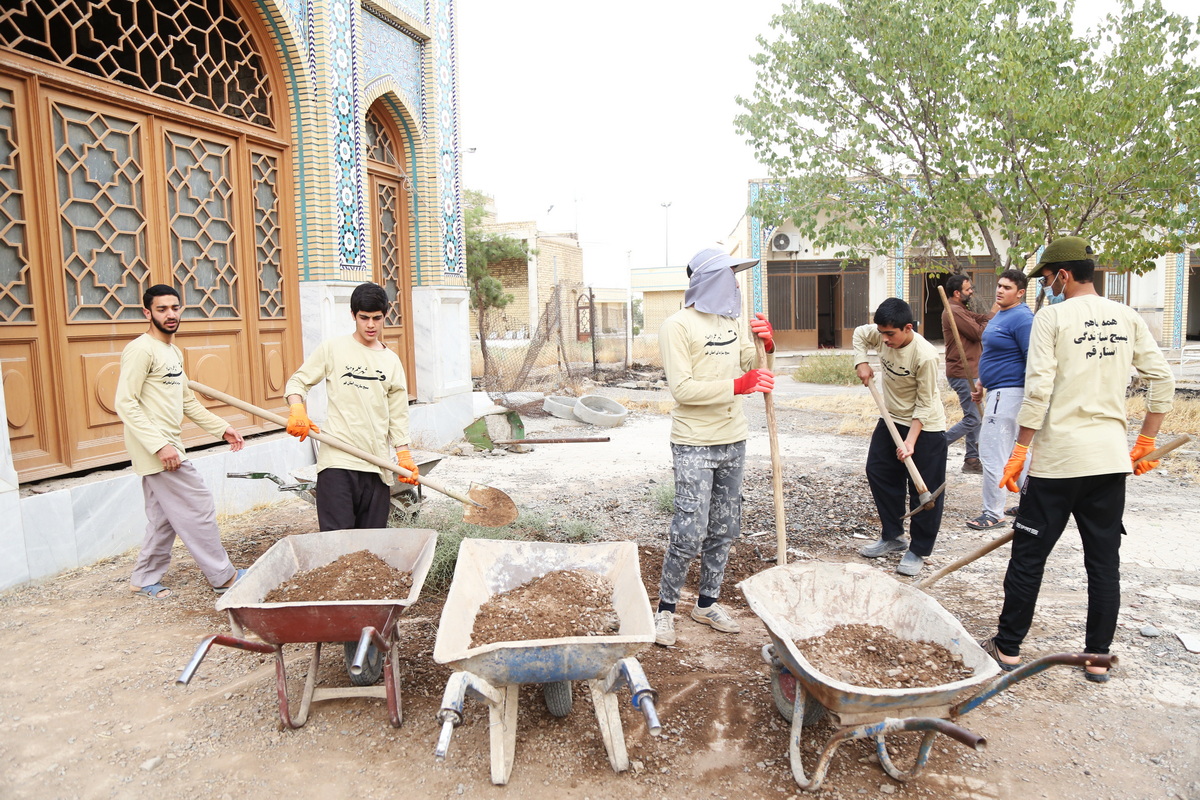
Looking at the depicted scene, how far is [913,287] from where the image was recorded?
21.9 meters

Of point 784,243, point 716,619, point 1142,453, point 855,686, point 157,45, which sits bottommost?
point 716,619

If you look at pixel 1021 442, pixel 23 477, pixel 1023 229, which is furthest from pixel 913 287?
pixel 23 477

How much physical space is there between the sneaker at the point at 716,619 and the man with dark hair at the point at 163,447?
268cm

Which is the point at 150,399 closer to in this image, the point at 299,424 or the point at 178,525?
the point at 178,525

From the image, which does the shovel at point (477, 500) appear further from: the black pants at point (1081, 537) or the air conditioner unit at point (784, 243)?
the air conditioner unit at point (784, 243)

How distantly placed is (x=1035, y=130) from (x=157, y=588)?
8.87 m

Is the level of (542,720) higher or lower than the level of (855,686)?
lower

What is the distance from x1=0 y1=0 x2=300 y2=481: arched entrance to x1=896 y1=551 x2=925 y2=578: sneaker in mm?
5154

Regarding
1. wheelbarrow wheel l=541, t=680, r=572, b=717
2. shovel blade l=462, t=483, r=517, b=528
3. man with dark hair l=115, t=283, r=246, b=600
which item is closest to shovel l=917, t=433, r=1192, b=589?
wheelbarrow wheel l=541, t=680, r=572, b=717

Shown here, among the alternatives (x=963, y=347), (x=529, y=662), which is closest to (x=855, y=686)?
(x=529, y=662)

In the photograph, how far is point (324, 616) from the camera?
271cm

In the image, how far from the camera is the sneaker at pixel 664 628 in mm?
3660

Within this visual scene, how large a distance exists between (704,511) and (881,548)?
6.50ft

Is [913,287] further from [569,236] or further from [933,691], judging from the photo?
[933,691]
